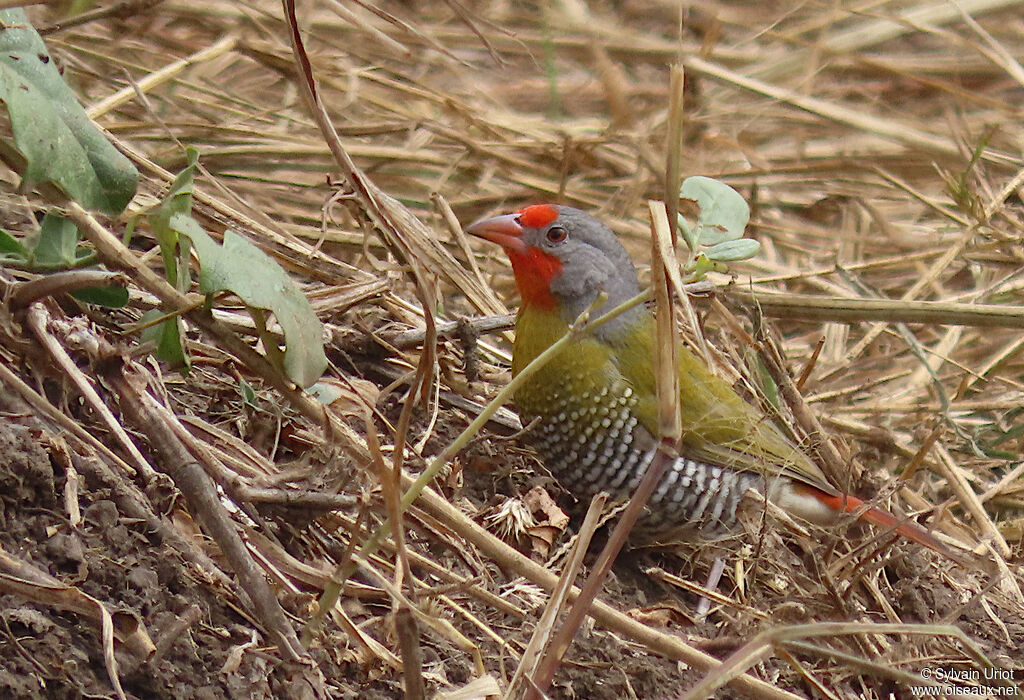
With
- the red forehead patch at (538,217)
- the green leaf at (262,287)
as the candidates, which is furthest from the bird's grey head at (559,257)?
the green leaf at (262,287)

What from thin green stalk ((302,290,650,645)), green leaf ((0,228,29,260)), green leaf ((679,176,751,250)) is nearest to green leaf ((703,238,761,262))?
green leaf ((679,176,751,250))

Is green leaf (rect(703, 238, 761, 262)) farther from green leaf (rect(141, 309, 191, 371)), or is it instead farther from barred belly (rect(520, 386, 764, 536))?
green leaf (rect(141, 309, 191, 371))

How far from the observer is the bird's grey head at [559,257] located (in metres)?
3.34

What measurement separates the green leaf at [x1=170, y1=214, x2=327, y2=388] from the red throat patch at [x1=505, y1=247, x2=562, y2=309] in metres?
1.39

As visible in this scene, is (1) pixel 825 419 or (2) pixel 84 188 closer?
(2) pixel 84 188

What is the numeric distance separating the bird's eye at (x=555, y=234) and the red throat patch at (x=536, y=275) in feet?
0.17

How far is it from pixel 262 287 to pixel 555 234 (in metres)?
A: 1.61

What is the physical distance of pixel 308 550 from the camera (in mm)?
2314

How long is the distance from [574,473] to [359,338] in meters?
0.69

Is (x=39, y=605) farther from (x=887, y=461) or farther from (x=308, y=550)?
(x=887, y=461)

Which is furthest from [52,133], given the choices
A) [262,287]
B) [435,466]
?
[435,466]

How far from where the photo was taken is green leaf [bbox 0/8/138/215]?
76.7 inches

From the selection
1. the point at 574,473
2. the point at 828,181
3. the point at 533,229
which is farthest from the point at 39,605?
the point at 828,181

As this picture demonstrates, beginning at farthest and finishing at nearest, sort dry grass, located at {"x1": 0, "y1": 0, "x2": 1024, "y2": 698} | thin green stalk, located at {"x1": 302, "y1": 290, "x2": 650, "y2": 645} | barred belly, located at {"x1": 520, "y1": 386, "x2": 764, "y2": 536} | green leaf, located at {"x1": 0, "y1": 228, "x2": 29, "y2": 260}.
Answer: barred belly, located at {"x1": 520, "y1": 386, "x2": 764, "y2": 536}
dry grass, located at {"x1": 0, "y1": 0, "x2": 1024, "y2": 698}
green leaf, located at {"x1": 0, "y1": 228, "x2": 29, "y2": 260}
thin green stalk, located at {"x1": 302, "y1": 290, "x2": 650, "y2": 645}
